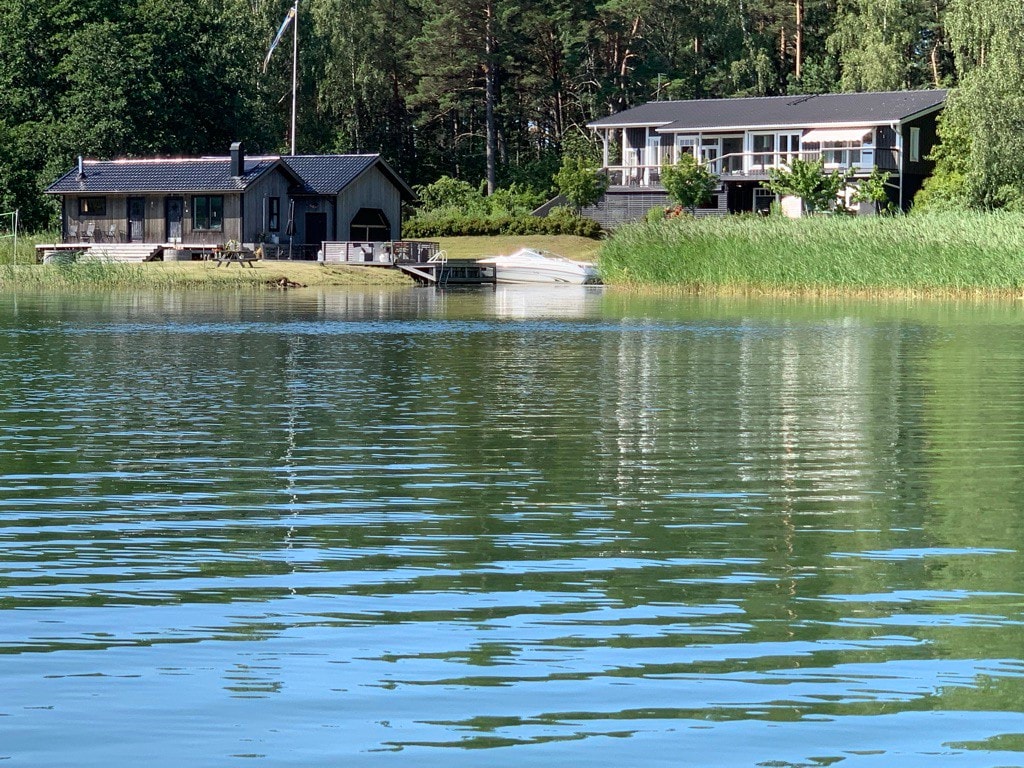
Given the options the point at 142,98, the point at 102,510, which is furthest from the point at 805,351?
the point at 142,98

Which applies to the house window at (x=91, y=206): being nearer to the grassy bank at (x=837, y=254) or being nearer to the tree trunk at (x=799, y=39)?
the grassy bank at (x=837, y=254)

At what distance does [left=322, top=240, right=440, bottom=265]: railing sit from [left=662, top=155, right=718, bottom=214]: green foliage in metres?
13.0

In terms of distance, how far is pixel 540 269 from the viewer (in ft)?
244

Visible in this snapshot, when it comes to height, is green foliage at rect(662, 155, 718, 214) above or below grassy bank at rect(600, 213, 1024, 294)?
above

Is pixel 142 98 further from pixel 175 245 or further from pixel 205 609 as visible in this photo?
pixel 205 609

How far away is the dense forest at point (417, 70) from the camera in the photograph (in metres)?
85.9

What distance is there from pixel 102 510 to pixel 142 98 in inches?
3055

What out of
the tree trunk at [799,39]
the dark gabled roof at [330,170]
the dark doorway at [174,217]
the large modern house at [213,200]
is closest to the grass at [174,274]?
the large modern house at [213,200]

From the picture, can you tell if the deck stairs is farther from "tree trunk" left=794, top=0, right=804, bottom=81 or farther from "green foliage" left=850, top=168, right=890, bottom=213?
"tree trunk" left=794, top=0, right=804, bottom=81

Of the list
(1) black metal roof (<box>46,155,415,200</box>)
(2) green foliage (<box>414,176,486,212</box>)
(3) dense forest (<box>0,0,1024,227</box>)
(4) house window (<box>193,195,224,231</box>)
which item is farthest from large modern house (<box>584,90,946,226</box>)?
(4) house window (<box>193,195,224,231</box>)

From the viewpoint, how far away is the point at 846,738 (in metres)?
6.39

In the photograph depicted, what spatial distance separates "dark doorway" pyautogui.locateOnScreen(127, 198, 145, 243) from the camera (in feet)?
256

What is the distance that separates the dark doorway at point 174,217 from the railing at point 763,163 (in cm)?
2331

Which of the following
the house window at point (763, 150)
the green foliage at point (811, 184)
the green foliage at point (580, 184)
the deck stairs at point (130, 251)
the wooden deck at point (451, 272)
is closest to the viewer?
the green foliage at point (811, 184)
